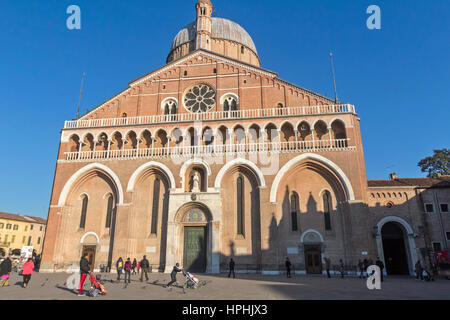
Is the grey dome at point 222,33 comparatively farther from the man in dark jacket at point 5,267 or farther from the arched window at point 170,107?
the man in dark jacket at point 5,267

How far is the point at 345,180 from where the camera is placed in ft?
72.2

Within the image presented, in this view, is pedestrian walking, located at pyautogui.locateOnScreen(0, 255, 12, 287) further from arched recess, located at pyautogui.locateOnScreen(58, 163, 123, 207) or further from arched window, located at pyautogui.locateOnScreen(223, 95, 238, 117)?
arched window, located at pyautogui.locateOnScreen(223, 95, 238, 117)

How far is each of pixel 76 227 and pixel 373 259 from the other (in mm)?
22023

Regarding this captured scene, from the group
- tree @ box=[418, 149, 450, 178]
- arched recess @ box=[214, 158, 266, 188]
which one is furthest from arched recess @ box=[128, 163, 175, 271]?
tree @ box=[418, 149, 450, 178]

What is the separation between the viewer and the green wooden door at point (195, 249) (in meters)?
22.3

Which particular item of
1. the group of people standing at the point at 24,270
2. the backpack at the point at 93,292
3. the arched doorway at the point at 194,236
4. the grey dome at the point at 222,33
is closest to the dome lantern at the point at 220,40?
the grey dome at the point at 222,33

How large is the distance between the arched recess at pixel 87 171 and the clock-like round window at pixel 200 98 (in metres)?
8.52

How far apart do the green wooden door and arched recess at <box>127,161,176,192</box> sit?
12.5 feet

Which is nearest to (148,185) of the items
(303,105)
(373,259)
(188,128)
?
(188,128)

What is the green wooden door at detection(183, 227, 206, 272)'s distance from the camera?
2230cm
